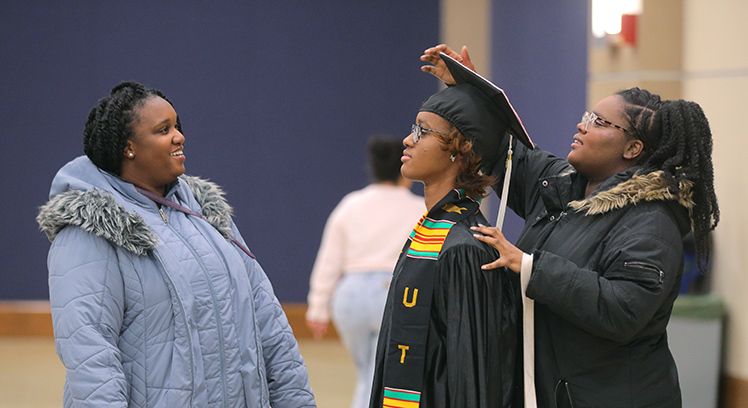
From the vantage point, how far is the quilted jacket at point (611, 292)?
2186 mm

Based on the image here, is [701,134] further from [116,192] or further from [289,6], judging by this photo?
[289,6]

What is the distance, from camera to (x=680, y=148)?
2.38 meters

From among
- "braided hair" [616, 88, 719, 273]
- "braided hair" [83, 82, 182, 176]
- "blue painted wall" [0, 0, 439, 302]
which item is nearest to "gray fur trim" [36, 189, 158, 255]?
"braided hair" [83, 82, 182, 176]

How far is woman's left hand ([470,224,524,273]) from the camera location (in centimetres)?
217

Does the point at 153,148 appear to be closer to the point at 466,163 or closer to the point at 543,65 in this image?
the point at 466,163

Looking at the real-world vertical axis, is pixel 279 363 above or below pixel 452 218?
below

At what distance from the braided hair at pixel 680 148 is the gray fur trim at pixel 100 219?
4.83 ft

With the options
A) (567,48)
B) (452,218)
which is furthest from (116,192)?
(567,48)

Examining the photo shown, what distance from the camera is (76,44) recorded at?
7.85 meters

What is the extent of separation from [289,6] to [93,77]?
80.4 inches

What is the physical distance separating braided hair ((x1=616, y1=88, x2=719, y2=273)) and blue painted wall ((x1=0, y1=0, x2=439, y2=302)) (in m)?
5.61

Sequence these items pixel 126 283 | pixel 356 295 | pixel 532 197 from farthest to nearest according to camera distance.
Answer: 1. pixel 356 295
2. pixel 532 197
3. pixel 126 283

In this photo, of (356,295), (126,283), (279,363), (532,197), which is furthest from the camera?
A: (356,295)

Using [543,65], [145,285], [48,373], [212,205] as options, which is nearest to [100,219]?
[145,285]
